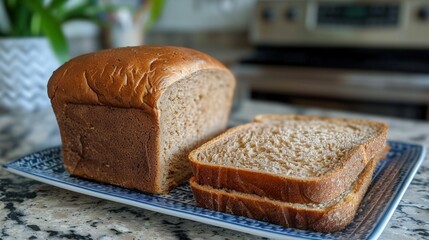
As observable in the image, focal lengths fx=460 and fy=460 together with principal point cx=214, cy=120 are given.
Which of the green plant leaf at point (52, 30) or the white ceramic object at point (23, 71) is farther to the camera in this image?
the white ceramic object at point (23, 71)

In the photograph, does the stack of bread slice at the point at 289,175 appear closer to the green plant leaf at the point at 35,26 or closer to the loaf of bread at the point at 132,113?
the loaf of bread at the point at 132,113

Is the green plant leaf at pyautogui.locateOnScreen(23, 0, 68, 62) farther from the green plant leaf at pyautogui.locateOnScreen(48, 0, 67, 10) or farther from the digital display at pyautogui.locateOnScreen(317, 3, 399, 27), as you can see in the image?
the digital display at pyautogui.locateOnScreen(317, 3, 399, 27)

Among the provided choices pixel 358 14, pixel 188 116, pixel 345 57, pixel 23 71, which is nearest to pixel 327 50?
pixel 345 57

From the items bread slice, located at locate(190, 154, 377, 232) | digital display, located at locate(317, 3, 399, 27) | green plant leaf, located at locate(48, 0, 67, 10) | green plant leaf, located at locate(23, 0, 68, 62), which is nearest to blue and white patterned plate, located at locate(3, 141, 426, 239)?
bread slice, located at locate(190, 154, 377, 232)

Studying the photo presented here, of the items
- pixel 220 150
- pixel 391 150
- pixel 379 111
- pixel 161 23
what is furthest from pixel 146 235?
pixel 161 23

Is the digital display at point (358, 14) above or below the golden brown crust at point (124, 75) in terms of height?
above

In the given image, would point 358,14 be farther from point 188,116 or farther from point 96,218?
point 96,218

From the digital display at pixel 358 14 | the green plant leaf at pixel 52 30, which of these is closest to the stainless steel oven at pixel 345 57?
the digital display at pixel 358 14
